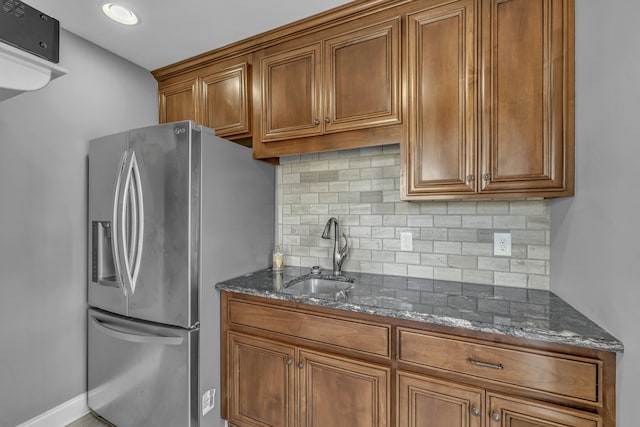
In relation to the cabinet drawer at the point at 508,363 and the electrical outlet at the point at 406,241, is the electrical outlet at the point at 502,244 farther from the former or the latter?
the cabinet drawer at the point at 508,363

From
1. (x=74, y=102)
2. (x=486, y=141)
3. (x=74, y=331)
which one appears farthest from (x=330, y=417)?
(x=74, y=102)

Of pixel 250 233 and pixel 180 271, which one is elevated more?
pixel 250 233

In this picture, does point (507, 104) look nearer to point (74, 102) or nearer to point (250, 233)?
point (250, 233)

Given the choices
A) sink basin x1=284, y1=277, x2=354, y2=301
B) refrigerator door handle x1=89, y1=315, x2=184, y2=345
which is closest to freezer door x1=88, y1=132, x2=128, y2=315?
refrigerator door handle x1=89, y1=315, x2=184, y2=345

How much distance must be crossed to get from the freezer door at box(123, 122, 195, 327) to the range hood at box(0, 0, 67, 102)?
0.67 metres

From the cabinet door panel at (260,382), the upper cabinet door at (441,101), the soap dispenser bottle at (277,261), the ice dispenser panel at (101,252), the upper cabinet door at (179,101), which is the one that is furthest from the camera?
the upper cabinet door at (179,101)

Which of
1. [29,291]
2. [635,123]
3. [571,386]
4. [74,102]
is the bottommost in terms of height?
[571,386]

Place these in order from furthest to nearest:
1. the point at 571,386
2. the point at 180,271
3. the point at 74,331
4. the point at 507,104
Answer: the point at 74,331 < the point at 180,271 < the point at 507,104 < the point at 571,386

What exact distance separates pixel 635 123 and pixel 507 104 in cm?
55

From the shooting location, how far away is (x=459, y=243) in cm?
177

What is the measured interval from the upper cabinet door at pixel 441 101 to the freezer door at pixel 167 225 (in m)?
1.19

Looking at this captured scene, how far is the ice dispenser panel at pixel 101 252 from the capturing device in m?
1.96

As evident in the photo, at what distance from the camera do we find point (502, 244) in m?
1.67

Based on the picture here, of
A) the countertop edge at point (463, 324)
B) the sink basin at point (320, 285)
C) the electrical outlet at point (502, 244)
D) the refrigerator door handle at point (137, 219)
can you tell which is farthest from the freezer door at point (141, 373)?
the electrical outlet at point (502, 244)
